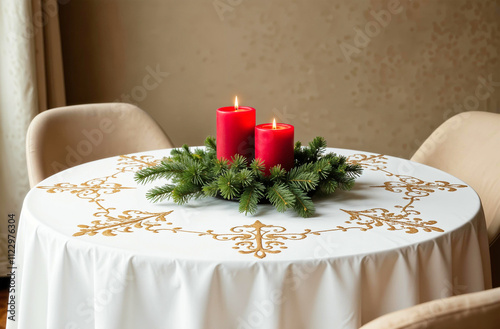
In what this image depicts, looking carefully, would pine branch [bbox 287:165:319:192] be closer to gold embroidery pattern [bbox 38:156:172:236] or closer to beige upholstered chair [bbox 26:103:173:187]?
gold embroidery pattern [bbox 38:156:172:236]

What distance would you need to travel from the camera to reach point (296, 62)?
305 cm

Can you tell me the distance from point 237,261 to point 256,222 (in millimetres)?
215

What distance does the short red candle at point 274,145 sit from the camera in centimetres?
136

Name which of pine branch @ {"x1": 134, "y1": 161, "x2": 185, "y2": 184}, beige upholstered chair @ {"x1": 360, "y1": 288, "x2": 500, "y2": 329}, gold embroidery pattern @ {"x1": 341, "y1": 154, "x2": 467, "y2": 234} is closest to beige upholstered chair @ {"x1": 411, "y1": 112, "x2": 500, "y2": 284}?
Answer: gold embroidery pattern @ {"x1": 341, "y1": 154, "x2": 467, "y2": 234}

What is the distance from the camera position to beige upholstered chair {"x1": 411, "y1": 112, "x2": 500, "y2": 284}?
185cm

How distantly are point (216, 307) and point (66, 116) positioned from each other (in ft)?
4.56

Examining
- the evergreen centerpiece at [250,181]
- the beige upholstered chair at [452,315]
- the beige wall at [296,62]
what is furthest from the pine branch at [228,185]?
the beige wall at [296,62]

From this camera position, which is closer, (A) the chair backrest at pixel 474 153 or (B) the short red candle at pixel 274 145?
(B) the short red candle at pixel 274 145

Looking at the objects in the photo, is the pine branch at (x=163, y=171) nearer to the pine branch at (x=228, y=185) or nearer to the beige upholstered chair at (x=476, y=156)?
the pine branch at (x=228, y=185)

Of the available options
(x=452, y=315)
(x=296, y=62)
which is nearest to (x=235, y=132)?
(x=452, y=315)

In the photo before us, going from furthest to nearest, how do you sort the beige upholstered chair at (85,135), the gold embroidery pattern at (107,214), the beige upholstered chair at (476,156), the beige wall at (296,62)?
the beige wall at (296,62) → the beige upholstered chair at (85,135) → the beige upholstered chair at (476,156) → the gold embroidery pattern at (107,214)

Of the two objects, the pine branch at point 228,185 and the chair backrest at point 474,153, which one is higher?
the pine branch at point 228,185

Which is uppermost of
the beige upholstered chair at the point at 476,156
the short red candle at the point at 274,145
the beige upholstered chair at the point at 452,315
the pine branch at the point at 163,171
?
the short red candle at the point at 274,145

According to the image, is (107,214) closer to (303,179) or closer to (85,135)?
(303,179)
